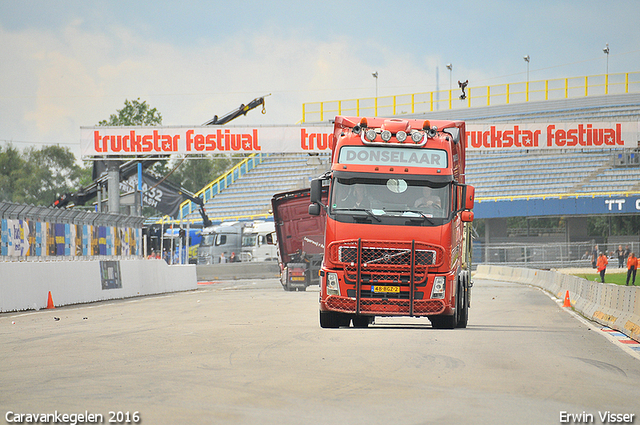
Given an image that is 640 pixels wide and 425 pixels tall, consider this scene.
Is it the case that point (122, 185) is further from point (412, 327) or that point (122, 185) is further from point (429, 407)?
point (429, 407)

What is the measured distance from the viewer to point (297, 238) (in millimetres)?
31688

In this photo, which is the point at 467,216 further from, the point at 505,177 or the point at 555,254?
the point at 505,177

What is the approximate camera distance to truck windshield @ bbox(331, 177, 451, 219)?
13.1 m

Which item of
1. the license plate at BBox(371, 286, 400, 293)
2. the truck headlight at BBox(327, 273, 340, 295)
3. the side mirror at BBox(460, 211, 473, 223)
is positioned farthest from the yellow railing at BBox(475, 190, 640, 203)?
the truck headlight at BBox(327, 273, 340, 295)

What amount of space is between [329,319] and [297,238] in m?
17.5

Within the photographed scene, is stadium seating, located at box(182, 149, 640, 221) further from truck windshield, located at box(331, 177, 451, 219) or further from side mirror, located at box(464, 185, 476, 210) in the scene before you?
truck windshield, located at box(331, 177, 451, 219)

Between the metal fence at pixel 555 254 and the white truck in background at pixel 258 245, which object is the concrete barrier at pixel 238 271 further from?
the metal fence at pixel 555 254

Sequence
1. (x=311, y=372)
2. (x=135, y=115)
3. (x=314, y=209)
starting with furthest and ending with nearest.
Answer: (x=135, y=115)
(x=314, y=209)
(x=311, y=372)

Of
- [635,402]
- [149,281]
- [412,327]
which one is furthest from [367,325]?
[149,281]

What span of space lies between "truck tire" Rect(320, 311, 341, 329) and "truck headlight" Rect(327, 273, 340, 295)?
38.8 inches

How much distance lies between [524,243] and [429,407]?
50881 millimetres

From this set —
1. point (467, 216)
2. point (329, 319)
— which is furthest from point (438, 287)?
point (329, 319)

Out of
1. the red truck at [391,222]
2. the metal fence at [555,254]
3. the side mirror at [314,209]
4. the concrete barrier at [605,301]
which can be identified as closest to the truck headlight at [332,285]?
the red truck at [391,222]

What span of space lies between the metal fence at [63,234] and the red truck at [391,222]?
10.5 m
